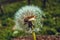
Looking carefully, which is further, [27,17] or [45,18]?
[45,18]

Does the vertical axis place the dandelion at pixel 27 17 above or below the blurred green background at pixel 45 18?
above

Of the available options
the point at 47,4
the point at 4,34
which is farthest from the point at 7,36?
the point at 47,4

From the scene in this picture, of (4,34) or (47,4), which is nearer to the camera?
(4,34)

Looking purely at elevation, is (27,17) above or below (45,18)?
above

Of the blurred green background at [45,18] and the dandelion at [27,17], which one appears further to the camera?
the blurred green background at [45,18]

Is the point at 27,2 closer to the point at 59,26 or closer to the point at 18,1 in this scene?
the point at 18,1

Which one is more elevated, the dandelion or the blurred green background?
the dandelion

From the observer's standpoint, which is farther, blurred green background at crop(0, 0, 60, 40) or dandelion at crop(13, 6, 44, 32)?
blurred green background at crop(0, 0, 60, 40)

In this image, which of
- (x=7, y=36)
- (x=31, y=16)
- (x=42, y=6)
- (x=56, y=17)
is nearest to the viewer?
(x=31, y=16)
